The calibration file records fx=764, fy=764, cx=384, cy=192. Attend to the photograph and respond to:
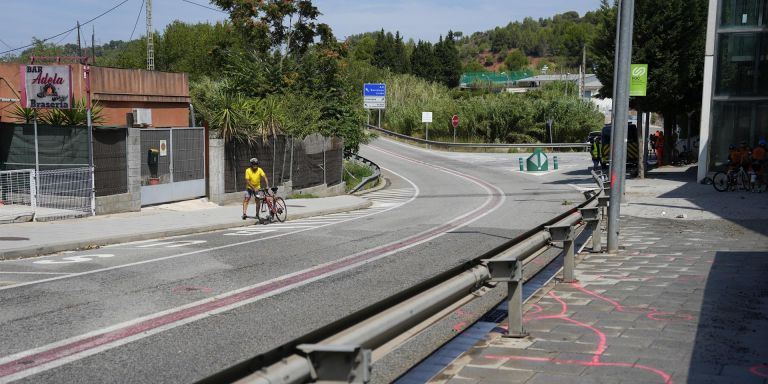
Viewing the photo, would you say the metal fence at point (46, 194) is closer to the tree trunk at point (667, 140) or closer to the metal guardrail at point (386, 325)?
the metal guardrail at point (386, 325)

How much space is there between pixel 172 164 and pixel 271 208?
4.23m

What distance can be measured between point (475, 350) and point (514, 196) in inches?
974

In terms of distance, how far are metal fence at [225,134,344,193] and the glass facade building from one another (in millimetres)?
16296

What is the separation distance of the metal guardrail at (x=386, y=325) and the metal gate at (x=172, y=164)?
16328 millimetres

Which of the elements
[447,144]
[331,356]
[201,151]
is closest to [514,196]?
[201,151]

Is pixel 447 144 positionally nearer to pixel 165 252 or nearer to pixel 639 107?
Result: pixel 639 107

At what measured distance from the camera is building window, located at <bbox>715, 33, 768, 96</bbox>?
105ft

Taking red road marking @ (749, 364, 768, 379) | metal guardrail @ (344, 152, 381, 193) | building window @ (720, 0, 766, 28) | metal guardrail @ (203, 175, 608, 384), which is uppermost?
building window @ (720, 0, 766, 28)

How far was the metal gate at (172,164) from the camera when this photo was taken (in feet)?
73.4

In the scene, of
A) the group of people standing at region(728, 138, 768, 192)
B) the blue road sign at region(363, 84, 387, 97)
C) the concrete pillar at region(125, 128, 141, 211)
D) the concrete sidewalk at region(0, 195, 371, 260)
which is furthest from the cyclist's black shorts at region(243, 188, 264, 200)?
the blue road sign at region(363, 84, 387, 97)

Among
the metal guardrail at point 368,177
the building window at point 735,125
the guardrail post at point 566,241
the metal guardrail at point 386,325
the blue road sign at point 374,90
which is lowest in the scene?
the metal guardrail at point 368,177

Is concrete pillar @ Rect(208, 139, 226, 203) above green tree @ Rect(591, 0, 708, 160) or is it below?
below

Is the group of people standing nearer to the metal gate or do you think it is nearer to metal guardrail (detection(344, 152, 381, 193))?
metal guardrail (detection(344, 152, 381, 193))

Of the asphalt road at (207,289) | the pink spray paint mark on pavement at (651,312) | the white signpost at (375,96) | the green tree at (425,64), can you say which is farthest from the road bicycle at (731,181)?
the green tree at (425,64)
